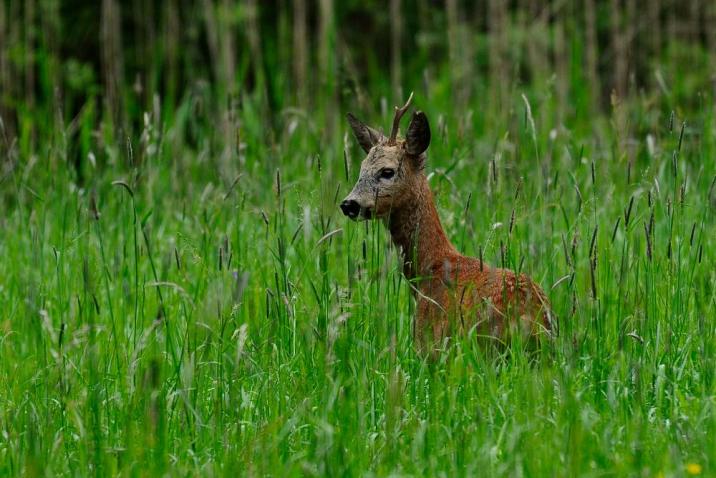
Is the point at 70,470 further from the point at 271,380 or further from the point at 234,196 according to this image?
the point at 234,196

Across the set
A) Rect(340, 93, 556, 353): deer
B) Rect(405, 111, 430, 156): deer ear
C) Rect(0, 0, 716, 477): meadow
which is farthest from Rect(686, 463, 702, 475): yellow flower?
Rect(405, 111, 430, 156): deer ear

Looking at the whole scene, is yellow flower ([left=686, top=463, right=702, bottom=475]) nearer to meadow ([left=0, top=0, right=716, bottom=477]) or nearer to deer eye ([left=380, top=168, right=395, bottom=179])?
meadow ([left=0, top=0, right=716, bottom=477])

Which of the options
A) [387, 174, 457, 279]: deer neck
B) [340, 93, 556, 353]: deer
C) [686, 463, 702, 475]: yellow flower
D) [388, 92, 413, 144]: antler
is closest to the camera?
[686, 463, 702, 475]: yellow flower

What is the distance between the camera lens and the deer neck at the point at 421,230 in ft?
15.6

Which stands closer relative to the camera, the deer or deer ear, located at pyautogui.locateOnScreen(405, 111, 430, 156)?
the deer

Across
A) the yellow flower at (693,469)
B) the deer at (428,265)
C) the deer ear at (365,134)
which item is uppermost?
the deer ear at (365,134)

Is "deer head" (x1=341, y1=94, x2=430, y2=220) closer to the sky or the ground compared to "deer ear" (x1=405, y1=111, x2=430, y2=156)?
closer to the ground

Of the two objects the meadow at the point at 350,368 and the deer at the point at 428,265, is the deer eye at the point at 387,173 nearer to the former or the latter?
the deer at the point at 428,265

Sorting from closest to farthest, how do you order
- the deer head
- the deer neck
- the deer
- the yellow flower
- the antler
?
1. the yellow flower
2. the deer
3. the antler
4. the deer head
5. the deer neck

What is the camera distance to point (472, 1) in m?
15.9

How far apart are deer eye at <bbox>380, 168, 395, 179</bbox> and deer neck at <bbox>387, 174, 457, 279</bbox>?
125 mm

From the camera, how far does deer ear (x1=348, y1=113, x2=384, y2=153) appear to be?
15.9 ft

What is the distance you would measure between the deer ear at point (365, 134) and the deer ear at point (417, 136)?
154 millimetres

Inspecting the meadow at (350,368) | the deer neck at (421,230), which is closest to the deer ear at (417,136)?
the deer neck at (421,230)
